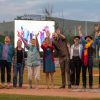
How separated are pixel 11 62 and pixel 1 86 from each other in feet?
3.41

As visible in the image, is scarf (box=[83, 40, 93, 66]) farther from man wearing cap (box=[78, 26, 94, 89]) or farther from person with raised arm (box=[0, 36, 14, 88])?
person with raised arm (box=[0, 36, 14, 88])

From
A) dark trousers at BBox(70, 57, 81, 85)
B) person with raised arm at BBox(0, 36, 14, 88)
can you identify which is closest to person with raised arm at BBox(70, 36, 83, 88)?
dark trousers at BBox(70, 57, 81, 85)

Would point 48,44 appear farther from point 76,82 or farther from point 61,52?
point 76,82

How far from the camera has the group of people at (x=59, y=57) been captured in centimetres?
1711

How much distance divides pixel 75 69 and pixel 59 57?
0.87 m

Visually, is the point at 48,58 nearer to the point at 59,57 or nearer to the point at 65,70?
the point at 59,57

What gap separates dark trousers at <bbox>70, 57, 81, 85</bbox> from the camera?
17.3m

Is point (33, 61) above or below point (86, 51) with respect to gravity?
below

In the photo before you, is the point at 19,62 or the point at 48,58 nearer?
the point at 48,58

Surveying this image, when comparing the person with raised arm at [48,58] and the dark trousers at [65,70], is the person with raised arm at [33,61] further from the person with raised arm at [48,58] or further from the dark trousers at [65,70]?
the dark trousers at [65,70]

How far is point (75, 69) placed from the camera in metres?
17.4

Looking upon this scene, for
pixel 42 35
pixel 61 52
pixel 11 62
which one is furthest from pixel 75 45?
pixel 42 35

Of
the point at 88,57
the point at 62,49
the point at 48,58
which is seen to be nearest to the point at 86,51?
the point at 88,57

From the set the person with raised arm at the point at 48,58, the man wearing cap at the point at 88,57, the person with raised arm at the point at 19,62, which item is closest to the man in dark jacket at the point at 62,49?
the person with raised arm at the point at 48,58
